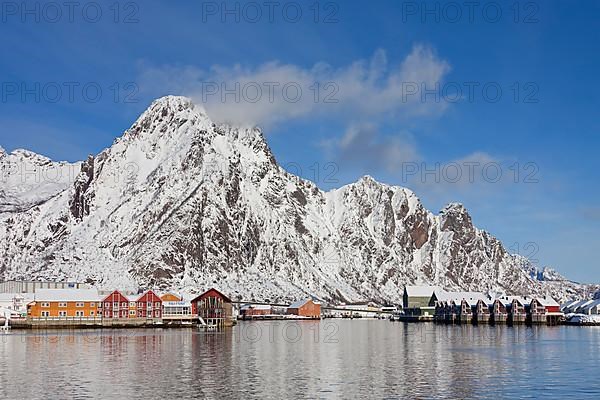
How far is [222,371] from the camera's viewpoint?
202 ft

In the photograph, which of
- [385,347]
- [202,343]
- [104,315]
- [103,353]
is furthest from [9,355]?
[104,315]

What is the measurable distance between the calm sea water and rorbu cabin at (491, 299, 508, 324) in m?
94.7

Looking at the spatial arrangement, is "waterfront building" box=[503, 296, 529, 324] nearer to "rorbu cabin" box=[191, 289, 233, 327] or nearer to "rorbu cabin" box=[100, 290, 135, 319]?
"rorbu cabin" box=[191, 289, 233, 327]

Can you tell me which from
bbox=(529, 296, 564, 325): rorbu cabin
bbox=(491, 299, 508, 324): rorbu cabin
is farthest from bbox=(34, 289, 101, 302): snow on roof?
bbox=(529, 296, 564, 325): rorbu cabin

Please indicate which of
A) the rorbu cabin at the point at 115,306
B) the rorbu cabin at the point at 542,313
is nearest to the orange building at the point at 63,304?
the rorbu cabin at the point at 115,306

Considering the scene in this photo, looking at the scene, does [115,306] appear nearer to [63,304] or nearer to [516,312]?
[63,304]

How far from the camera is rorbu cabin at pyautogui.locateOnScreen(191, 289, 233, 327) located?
168625mm

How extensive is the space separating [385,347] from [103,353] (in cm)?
3389

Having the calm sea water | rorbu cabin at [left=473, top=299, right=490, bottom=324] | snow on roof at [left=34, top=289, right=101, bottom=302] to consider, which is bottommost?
rorbu cabin at [left=473, top=299, right=490, bottom=324]

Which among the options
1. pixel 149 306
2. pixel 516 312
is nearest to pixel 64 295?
pixel 149 306

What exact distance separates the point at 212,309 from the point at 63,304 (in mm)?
32318

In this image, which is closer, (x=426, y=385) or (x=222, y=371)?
(x=426, y=385)

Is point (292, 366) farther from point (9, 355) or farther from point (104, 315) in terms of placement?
point (104, 315)

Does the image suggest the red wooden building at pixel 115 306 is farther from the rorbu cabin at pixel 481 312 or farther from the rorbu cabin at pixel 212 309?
the rorbu cabin at pixel 481 312
